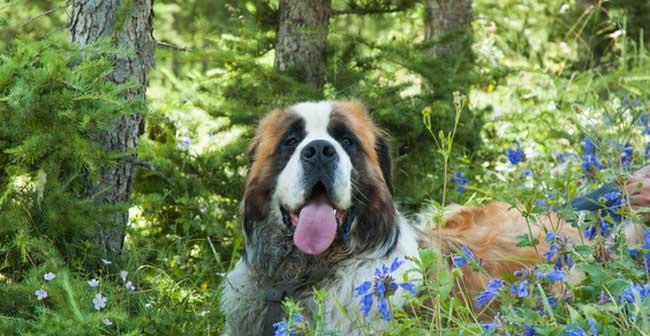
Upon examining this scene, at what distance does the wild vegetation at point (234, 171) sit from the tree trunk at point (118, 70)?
31mm

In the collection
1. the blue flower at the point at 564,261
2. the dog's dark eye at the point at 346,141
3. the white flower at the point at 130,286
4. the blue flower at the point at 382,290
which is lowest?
the white flower at the point at 130,286

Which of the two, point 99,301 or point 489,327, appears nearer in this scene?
point 489,327

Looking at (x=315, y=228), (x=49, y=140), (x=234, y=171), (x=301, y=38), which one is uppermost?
(x=49, y=140)

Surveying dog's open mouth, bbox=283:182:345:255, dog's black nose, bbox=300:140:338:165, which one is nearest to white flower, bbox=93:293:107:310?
dog's open mouth, bbox=283:182:345:255

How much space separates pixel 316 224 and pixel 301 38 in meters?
2.63

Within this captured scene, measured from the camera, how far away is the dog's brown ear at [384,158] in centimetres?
471

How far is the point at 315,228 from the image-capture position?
4285mm

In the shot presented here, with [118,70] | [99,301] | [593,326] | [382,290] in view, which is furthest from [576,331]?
[118,70]

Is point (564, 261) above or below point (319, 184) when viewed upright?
above

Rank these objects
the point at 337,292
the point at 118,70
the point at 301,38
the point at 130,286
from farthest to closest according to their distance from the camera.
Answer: the point at 301,38
the point at 118,70
the point at 130,286
the point at 337,292

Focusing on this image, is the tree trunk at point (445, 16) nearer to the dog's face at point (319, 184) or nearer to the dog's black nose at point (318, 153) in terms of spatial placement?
the dog's face at point (319, 184)

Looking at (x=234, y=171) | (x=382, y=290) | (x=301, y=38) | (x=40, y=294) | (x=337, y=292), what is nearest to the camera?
(x=382, y=290)

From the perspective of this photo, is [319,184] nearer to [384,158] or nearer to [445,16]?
[384,158]

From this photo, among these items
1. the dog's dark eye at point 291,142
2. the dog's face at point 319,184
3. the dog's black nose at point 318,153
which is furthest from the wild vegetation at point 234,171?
the dog's dark eye at point 291,142
